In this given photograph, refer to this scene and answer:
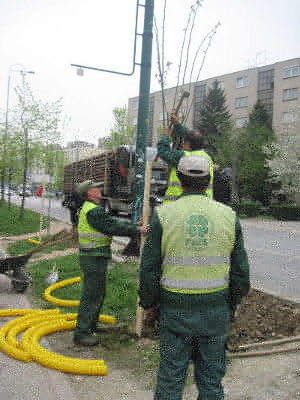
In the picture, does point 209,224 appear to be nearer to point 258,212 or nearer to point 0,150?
point 0,150

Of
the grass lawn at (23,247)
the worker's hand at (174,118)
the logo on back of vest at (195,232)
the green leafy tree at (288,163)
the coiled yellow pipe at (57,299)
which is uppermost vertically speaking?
the green leafy tree at (288,163)

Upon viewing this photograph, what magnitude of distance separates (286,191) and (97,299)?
35.5m

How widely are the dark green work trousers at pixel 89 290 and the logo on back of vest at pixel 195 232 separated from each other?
2214 mm

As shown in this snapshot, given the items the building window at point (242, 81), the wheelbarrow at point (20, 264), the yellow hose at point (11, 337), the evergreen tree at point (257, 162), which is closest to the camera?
the yellow hose at point (11, 337)

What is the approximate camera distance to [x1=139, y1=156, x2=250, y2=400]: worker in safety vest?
100 inches

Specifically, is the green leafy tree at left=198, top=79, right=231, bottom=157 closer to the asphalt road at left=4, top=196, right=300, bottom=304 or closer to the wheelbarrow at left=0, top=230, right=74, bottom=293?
the asphalt road at left=4, top=196, right=300, bottom=304

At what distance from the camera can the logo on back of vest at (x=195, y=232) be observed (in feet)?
8.34

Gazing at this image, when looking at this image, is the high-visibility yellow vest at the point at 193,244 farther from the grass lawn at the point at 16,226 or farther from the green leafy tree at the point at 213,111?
the green leafy tree at the point at 213,111

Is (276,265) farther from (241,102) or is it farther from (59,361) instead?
(241,102)

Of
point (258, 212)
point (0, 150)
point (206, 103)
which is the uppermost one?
point (206, 103)

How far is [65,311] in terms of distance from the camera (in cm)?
597

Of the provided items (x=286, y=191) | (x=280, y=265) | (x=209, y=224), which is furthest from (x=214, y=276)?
(x=286, y=191)

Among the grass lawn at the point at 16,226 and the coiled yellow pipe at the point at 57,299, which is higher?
the coiled yellow pipe at the point at 57,299

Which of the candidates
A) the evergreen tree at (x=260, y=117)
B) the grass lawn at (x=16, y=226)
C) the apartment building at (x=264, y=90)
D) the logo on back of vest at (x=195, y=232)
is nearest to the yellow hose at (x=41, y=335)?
the logo on back of vest at (x=195, y=232)
